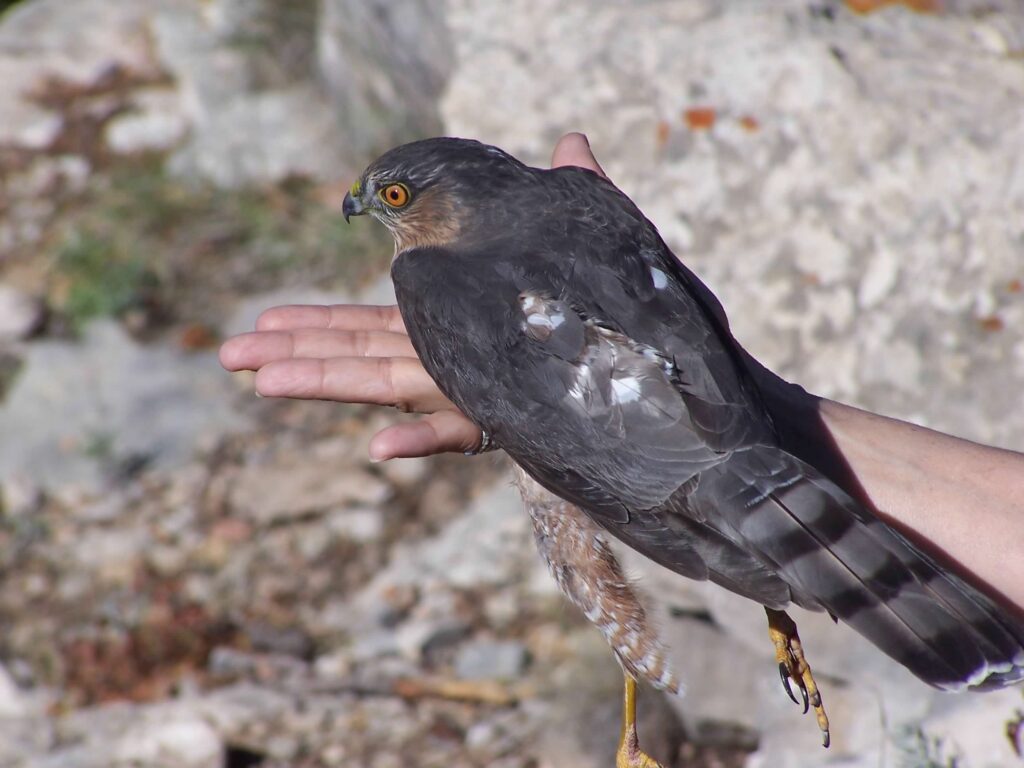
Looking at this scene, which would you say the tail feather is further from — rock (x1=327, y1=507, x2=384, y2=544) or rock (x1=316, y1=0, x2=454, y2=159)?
rock (x1=316, y1=0, x2=454, y2=159)

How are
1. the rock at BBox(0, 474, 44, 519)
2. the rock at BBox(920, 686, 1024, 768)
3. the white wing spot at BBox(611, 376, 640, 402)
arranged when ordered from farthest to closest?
the rock at BBox(0, 474, 44, 519), the rock at BBox(920, 686, 1024, 768), the white wing spot at BBox(611, 376, 640, 402)

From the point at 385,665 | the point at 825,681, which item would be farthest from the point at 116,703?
the point at 825,681

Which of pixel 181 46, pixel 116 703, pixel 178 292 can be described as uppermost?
pixel 181 46

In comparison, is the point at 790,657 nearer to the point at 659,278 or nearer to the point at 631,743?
the point at 631,743

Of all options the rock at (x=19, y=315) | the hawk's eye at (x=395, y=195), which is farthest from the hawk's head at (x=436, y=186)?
the rock at (x=19, y=315)

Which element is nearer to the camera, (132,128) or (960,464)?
(960,464)

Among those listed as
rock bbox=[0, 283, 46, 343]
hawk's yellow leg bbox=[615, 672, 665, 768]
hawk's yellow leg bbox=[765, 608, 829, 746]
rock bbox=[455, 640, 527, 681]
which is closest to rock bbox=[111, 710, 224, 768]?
rock bbox=[455, 640, 527, 681]

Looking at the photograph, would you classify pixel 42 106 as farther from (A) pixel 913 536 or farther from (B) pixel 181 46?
(A) pixel 913 536
